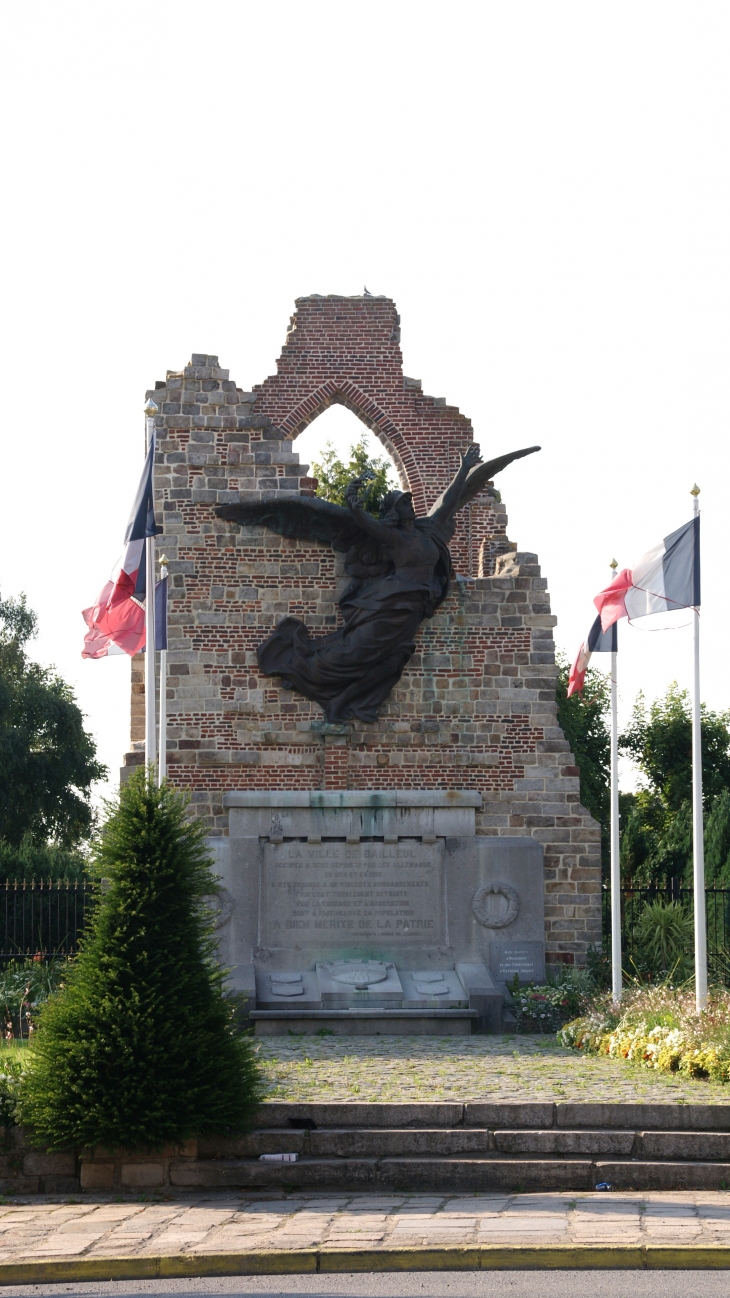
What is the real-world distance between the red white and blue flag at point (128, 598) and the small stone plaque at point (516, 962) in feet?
19.2

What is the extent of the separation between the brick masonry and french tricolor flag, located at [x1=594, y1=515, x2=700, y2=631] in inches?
158

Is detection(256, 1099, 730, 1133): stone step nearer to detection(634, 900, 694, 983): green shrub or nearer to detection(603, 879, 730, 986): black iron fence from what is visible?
detection(603, 879, 730, 986): black iron fence

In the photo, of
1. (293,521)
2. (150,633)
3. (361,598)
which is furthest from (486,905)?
(150,633)

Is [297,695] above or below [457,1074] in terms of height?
above

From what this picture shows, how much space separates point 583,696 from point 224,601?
18.2 m

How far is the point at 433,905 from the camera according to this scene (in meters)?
18.3

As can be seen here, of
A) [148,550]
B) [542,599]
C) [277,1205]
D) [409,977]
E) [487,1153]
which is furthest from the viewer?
[542,599]

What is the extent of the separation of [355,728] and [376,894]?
6.77ft

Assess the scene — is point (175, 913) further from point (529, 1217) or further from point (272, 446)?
point (272, 446)

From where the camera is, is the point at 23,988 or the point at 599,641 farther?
the point at 23,988

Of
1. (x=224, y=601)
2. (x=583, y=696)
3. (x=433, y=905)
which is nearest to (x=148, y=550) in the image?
(x=224, y=601)

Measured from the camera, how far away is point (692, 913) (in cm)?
2066

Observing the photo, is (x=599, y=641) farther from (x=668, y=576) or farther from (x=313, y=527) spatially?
(x=313, y=527)

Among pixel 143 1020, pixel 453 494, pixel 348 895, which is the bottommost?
pixel 143 1020
